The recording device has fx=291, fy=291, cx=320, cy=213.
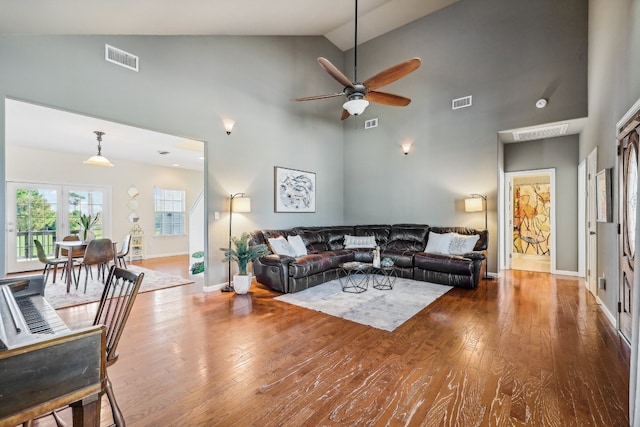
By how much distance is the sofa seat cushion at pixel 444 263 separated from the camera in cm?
462

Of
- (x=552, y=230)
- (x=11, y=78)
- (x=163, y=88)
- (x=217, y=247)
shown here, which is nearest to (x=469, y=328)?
(x=217, y=247)

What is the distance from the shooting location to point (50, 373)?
0.91 m

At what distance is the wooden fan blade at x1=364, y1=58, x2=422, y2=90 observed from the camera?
11.7 ft

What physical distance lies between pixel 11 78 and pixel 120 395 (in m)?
3.18

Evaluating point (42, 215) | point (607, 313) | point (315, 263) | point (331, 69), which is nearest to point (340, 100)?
point (331, 69)

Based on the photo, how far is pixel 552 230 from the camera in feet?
19.3

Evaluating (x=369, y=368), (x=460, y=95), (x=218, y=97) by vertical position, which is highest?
(x=460, y=95)

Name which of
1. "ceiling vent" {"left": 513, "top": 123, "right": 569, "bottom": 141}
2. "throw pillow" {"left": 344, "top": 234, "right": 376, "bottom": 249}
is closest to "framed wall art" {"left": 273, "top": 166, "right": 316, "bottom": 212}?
"throw pillow" {"left": 344, "top": 234, "right": 376, "bottom": 249}

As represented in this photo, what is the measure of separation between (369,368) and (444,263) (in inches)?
120

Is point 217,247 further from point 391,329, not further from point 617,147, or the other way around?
point 617,147

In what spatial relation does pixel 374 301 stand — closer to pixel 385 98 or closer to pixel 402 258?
pixel 402 258

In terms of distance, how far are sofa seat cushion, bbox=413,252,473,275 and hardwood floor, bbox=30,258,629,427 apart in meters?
0.91

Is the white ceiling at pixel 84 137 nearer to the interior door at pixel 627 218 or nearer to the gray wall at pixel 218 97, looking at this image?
the gray wall at pixel 218 97

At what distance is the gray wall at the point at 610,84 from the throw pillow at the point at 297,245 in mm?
4149
